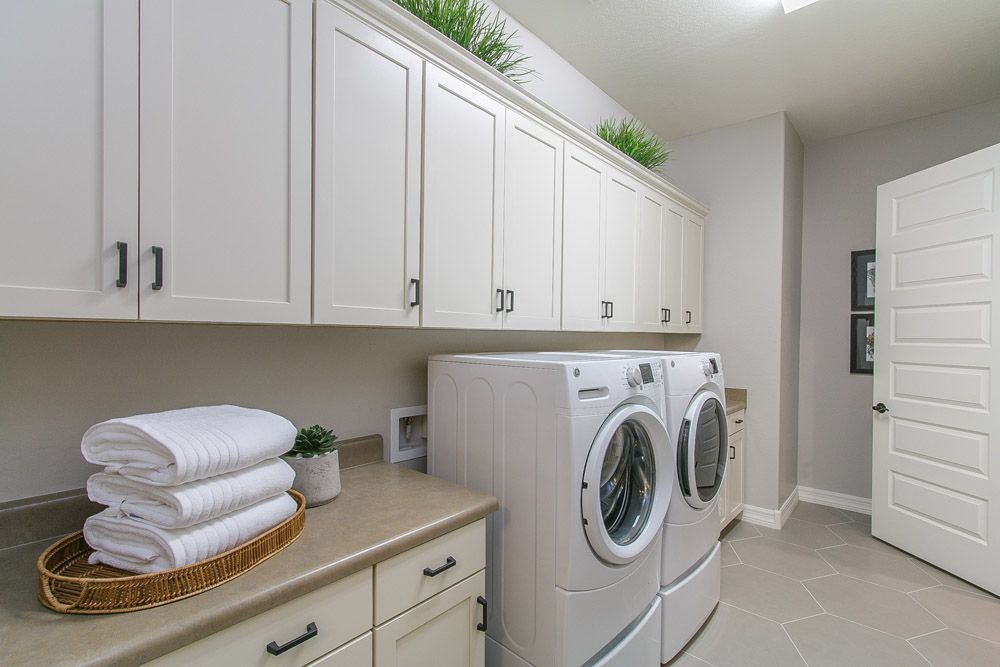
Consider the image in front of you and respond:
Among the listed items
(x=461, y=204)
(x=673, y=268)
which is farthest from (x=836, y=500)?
(x=461, y=204)

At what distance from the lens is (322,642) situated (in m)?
0.93

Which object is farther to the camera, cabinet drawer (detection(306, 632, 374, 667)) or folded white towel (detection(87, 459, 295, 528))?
cabinet drawer (detection(306, 632, 374, 667))

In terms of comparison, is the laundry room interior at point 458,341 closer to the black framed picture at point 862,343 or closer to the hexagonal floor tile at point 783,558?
the hexagonal floor tile at point 783,558

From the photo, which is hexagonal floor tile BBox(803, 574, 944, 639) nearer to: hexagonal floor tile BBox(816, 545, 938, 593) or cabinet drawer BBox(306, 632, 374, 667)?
hexagonal floor tile BBox(816, 545, 938, 593)

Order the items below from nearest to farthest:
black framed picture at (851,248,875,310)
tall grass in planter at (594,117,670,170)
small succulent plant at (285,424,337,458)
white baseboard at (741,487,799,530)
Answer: small succulent plant at (285,424,337,458)
tall grass in planter at (594,117,670,170)
white baseboard at (741,487,799,530)
black framed picture at (851,248,875,310)

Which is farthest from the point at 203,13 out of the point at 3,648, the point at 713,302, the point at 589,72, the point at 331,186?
the point at 713,302

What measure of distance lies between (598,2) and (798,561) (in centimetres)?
319

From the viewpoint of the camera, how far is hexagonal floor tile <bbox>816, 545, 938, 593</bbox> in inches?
94.7

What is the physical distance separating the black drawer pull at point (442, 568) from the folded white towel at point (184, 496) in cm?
43

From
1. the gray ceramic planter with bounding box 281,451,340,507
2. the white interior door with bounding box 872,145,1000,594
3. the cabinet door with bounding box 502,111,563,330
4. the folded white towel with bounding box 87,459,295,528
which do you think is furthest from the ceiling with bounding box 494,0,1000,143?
the folded white towel with bounding box 87,459,295,528

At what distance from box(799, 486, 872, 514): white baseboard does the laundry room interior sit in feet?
0.56

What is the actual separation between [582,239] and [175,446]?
1.75m

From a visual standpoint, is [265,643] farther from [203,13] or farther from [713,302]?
[713,302]

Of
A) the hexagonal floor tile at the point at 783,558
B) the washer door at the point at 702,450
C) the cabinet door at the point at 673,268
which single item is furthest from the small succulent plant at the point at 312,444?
the hexagonal floor tile at the point at 783,558
